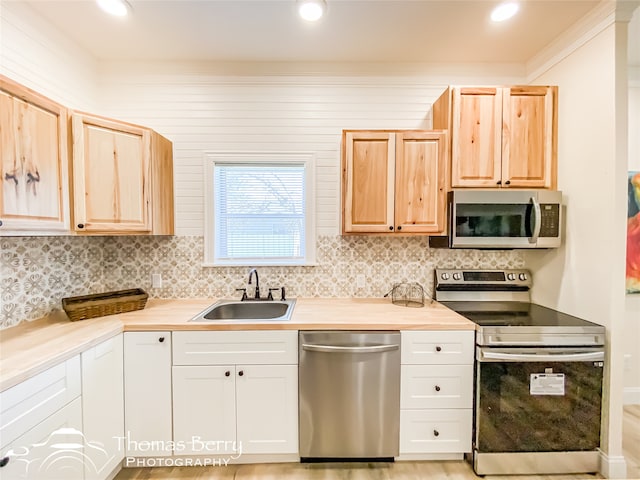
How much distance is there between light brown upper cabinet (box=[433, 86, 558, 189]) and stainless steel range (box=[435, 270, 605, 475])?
103 cm

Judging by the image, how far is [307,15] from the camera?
181 centimetres

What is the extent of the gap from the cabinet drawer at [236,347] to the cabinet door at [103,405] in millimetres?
336

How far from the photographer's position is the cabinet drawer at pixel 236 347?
71.4 inches

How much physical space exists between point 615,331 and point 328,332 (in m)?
1.71

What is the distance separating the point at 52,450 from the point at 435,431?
2041mm

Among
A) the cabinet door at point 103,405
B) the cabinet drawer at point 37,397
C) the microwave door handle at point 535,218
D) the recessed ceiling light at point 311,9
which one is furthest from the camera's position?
the microwave door handle at point 535,218

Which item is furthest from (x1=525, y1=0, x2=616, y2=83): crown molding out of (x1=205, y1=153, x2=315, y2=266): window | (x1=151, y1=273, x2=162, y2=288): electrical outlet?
(x1=151, y1=273, x2=162, y2=288): electrical outlet

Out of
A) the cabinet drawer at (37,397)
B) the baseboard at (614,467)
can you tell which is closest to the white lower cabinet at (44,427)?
the cabinet drawer at (37,397)

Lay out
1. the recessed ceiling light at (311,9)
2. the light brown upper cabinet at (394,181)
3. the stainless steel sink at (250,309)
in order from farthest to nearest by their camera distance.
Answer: the stainless steel sink at (250,309), the light brown upper cabinet at (394,181), the recessed ceiling light at (311,9)

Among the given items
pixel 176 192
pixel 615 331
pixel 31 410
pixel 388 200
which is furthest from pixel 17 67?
pixel 615 331

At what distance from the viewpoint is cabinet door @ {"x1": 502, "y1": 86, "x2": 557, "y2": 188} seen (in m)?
2.09

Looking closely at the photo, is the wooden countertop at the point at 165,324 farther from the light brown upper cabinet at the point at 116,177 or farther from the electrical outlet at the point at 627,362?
the electrical outlet at the point at 627,362

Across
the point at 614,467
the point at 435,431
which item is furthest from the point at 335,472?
the point at 614,467

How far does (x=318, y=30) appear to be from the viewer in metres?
2.03
